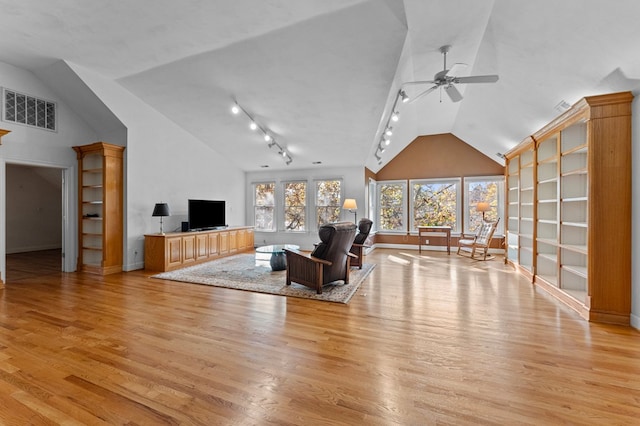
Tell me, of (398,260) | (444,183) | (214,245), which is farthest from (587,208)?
(214,245)

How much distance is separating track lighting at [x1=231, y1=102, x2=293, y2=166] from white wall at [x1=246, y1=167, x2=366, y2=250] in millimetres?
786

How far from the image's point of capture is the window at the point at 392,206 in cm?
901

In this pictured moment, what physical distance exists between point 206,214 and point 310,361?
5518 millimetres

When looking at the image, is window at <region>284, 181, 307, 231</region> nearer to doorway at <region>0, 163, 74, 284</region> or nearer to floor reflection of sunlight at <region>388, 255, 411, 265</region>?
floor reflection of sunlight at <region>388, 255, 411, 265</region>

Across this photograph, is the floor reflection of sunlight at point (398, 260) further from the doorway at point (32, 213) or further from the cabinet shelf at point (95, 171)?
the doorway at point (32, 213)

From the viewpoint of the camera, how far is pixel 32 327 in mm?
3002

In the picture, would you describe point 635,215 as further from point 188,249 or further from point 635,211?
point 188,249

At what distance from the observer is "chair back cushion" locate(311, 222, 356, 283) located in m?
4.12

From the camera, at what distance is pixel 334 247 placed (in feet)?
13.9

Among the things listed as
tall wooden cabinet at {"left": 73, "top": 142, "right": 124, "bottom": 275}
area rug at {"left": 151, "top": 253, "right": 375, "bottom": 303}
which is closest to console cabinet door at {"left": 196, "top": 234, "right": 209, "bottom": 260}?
area rug at {"left": 151, "top": 253, "right": 375, "bottom": 303}

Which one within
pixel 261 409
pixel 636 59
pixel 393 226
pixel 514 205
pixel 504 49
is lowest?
pixel 261 409

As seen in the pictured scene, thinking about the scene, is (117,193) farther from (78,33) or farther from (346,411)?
(346,411)

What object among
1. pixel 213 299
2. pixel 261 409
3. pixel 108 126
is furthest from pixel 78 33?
pixel 261 409

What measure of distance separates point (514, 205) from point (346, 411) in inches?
253
